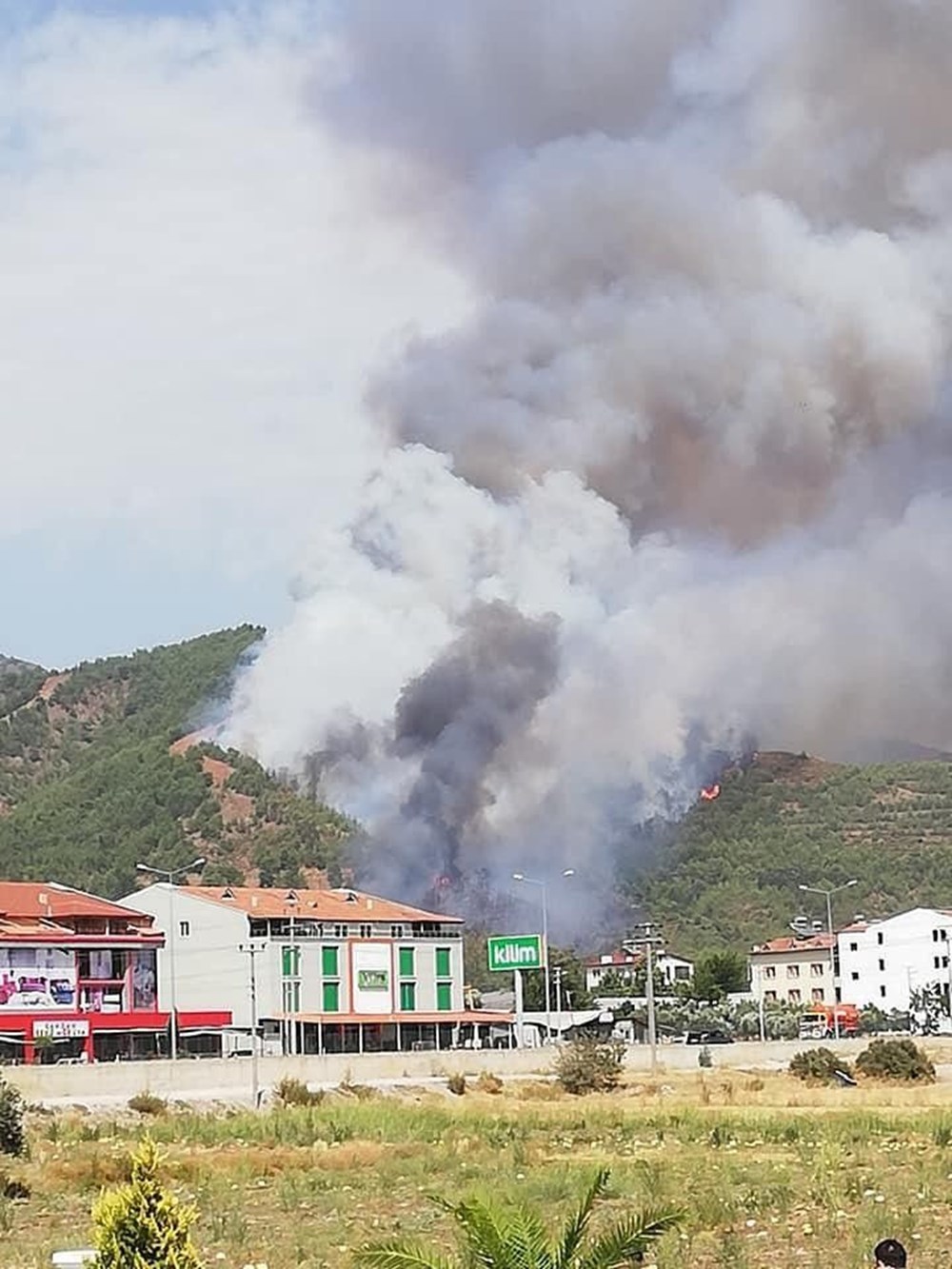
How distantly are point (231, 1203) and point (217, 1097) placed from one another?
3337 centimetres

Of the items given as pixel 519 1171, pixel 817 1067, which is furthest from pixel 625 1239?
pixel 817 1067

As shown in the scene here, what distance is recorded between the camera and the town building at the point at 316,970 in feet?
355

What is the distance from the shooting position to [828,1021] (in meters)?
131

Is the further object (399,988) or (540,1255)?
(399,988)

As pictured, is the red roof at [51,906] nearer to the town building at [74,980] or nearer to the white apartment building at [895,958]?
the town building at [74,980]

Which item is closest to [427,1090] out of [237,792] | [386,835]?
[386,835]

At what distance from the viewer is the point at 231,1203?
31.3m

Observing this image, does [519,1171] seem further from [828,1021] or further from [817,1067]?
[828,1021]

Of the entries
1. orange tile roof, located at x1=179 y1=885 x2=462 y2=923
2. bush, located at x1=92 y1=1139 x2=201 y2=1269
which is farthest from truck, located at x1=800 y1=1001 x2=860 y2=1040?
bush, located at x1=92 y1=1139 x2=201 y2=1269

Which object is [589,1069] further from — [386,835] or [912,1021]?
[386,835]

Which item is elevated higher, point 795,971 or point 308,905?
point 308,905

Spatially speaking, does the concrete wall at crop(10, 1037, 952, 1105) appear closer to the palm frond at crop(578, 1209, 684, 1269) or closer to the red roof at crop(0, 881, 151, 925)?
the red roof at crop(0, 881, 151, 925)

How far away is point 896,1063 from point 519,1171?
4762 cm

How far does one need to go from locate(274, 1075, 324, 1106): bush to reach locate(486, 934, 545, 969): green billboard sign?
47044 mm
